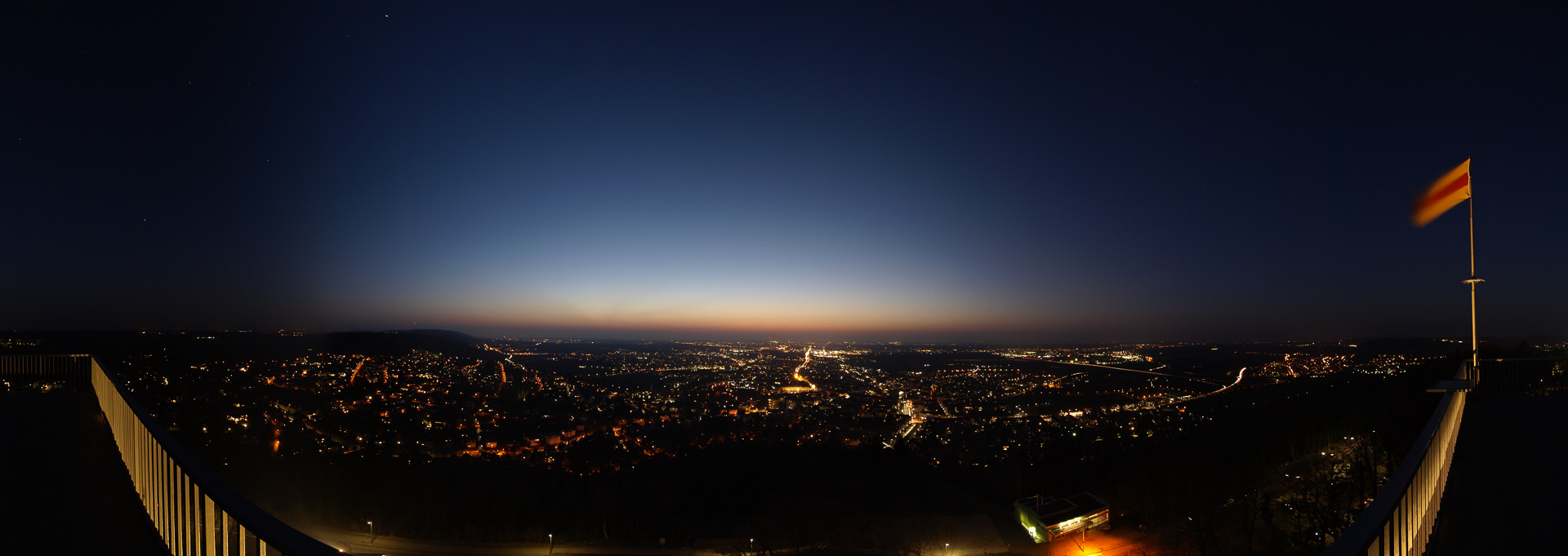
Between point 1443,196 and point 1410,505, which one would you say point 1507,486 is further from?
point 1443,196

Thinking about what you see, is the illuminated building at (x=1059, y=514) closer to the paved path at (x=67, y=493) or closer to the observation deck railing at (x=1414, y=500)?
the observation deck railing at (x=1414, y=500)

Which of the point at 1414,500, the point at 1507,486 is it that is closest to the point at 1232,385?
the point at 1507,486

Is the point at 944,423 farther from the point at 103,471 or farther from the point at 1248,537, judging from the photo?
the point at 103,471

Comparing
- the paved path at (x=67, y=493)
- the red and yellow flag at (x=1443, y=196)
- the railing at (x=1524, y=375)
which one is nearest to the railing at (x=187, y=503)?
the paved path at (x=67, y=493)

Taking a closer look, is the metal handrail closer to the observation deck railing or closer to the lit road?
the observation deck railing

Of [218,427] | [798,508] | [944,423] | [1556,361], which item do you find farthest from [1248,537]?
[218,427]

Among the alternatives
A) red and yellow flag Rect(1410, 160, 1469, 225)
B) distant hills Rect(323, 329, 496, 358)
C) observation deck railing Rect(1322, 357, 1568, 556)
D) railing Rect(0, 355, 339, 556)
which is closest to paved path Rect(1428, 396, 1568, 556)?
observation deck railing Rect(1322, 357, 1568, 556)
